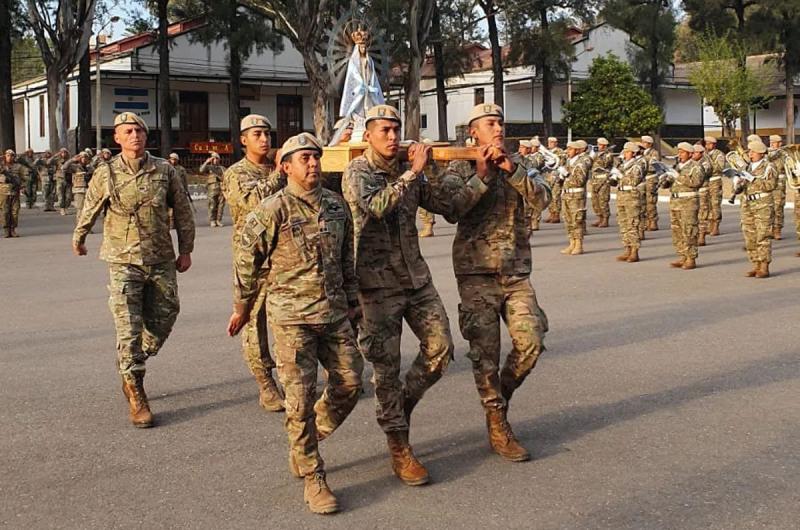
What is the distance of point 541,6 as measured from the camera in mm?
45031

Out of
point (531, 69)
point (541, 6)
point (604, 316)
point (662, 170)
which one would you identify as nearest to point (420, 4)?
point (541, 6)

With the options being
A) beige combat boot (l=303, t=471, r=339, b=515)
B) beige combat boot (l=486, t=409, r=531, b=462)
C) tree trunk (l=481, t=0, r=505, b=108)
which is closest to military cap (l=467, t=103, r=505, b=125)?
beige combat boot (l=486, t=409, r=531, b=462)

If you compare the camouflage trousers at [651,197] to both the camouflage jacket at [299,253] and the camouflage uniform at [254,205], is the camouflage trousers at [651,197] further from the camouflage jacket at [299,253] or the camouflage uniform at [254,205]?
the camouflage jacket at [299,253]

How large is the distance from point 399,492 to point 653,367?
3.73 meters

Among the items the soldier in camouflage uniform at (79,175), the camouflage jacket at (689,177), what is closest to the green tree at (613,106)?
the soldier in camouflage uniform at (79,175)

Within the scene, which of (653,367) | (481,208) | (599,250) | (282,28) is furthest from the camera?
(282,28)

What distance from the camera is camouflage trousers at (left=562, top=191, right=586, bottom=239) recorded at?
17.7 meters

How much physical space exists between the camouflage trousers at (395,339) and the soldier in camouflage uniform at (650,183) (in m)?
12.7

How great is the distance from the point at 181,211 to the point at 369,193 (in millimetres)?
2298

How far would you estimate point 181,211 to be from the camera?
7383mm

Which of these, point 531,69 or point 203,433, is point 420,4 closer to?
point 531,69

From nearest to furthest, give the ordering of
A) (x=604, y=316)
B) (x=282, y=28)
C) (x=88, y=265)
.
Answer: (x=604, y=316) < (x=88, y=265) < (x=282, y=28)

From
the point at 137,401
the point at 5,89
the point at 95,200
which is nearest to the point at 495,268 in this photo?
the point at 137,401

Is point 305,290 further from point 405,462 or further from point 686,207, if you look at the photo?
point 686,207
